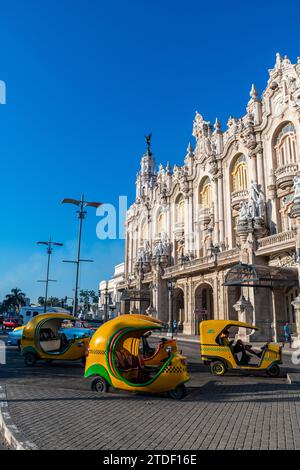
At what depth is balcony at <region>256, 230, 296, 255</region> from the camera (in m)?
25.4

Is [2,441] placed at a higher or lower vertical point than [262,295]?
lower

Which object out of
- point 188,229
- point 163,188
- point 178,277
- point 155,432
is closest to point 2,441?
point 155,432

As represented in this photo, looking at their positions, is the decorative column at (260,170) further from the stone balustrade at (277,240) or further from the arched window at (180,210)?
the arched window at (180,210)

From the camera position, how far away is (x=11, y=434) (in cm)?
577

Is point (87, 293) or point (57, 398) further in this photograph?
point (87, 293)

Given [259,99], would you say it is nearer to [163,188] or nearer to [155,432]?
[163,188]

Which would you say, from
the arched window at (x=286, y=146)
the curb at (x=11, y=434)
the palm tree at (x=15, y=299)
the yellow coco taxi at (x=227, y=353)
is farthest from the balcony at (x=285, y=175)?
the palm tree at (x=15, y=299)

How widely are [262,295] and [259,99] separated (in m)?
20.4

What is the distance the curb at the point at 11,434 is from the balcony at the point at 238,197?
31.5 metres

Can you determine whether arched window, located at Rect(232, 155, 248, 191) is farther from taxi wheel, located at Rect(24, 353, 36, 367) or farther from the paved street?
the paved street

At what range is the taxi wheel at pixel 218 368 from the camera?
496 inches

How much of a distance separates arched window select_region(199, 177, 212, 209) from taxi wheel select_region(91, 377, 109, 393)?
3443cm

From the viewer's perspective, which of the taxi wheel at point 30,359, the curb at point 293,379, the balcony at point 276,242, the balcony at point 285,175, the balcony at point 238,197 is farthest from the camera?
the balcony at point 238,197
